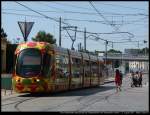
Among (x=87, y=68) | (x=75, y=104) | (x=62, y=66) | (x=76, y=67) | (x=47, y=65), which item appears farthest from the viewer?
(x=87, y=68)

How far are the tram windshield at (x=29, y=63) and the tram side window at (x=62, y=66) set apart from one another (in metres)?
2.09

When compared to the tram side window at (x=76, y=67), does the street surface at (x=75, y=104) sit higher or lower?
lower

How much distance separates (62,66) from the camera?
34.6 m

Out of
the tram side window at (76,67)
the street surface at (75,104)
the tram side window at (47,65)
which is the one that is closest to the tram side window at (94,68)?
the tram side window at (76,67)

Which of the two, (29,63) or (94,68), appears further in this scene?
(94,68)

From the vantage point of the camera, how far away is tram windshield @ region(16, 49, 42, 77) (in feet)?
102

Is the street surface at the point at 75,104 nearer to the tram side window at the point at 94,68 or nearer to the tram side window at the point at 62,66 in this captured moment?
the tram side window at the point at 62,66

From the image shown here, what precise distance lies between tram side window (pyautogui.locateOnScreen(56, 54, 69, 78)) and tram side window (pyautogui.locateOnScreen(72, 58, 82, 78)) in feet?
6.48

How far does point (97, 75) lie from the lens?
50438mm

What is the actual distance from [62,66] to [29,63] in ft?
12.4

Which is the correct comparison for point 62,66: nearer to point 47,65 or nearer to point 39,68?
point 47,65

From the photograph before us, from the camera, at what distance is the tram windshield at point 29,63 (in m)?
31.2

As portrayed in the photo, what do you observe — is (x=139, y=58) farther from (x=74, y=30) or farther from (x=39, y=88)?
(x=39, y=88)

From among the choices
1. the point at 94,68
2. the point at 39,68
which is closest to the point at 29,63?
the point at 39,68
